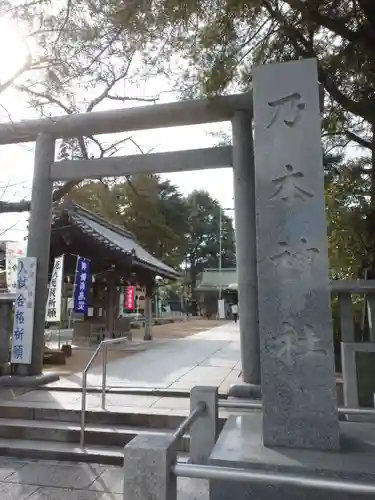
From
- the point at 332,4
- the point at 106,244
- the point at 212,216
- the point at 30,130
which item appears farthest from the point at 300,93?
the point at 212,216

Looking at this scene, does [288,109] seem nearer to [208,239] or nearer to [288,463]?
[288,463]

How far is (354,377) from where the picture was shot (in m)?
4.62

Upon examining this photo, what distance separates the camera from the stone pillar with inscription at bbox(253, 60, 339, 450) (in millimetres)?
2752

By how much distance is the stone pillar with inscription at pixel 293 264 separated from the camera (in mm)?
2752

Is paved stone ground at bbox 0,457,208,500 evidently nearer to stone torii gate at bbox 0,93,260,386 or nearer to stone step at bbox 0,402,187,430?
stone step at bbox 0,402,187,430

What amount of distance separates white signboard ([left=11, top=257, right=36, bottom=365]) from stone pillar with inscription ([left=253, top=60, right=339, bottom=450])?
4.96 metres

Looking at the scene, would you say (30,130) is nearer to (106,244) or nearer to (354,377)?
(106,244)

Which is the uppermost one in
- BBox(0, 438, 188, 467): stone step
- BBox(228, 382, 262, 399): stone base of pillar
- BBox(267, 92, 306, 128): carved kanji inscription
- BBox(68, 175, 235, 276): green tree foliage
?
BBox(68, 175, 235, 276): green tree foliage

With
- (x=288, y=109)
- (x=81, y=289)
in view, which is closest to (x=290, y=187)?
(x=288, y=109)

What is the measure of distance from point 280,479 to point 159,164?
5.73 metres

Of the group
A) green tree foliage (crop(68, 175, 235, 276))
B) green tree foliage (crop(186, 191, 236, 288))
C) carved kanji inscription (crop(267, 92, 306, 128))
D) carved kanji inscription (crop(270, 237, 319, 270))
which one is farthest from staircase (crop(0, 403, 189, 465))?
green tree foliage (crop(186, 191, 236, 288))

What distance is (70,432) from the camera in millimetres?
4668

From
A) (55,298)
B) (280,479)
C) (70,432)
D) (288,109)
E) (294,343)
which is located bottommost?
(70,432)

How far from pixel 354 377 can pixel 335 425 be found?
2159mm
